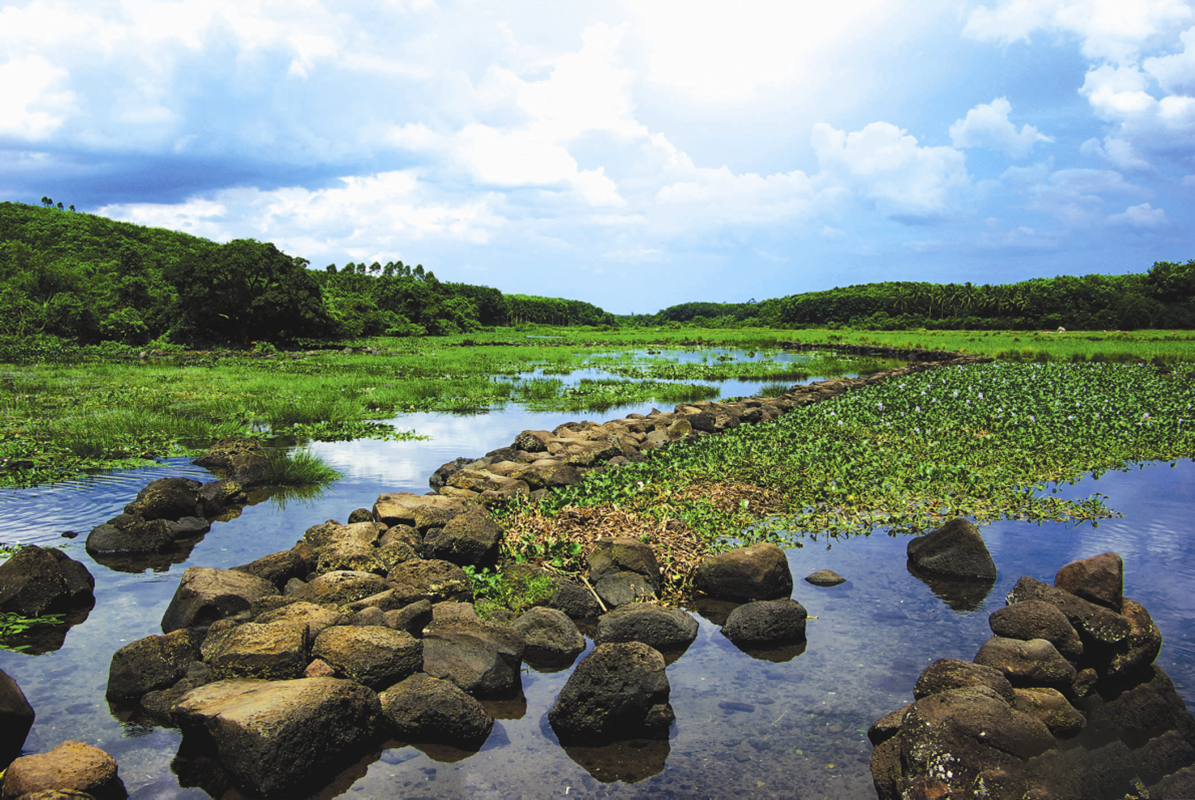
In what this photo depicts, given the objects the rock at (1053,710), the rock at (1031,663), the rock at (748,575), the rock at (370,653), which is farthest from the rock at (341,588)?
the rock at (1053,710)

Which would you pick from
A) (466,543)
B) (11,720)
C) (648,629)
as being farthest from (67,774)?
(648,629)

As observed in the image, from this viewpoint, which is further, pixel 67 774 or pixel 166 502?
pixel 166 502

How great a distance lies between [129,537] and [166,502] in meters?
0.85

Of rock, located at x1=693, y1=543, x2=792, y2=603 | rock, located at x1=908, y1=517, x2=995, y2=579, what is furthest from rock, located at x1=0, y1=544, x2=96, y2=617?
rock, located at x1=908, y1=517, x2=995, y2=579

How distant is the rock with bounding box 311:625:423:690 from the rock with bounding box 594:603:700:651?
1.76m

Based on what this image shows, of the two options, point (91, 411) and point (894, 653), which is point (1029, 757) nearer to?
point (894, 653)

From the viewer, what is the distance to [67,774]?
394 centimetres

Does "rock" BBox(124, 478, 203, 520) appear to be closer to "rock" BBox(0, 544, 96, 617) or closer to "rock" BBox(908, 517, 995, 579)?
"rock" BBox(0, 544, 96, 617)

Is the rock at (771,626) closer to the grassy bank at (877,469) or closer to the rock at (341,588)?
the grassy bank at (877,469)

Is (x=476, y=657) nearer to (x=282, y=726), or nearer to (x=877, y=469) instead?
(x=282, y=726)

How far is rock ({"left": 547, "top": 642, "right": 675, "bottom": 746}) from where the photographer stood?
485 centimetres

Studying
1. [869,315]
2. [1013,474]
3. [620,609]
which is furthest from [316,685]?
[869,315]

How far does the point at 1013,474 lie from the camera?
38.4 feet

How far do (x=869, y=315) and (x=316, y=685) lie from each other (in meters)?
126
